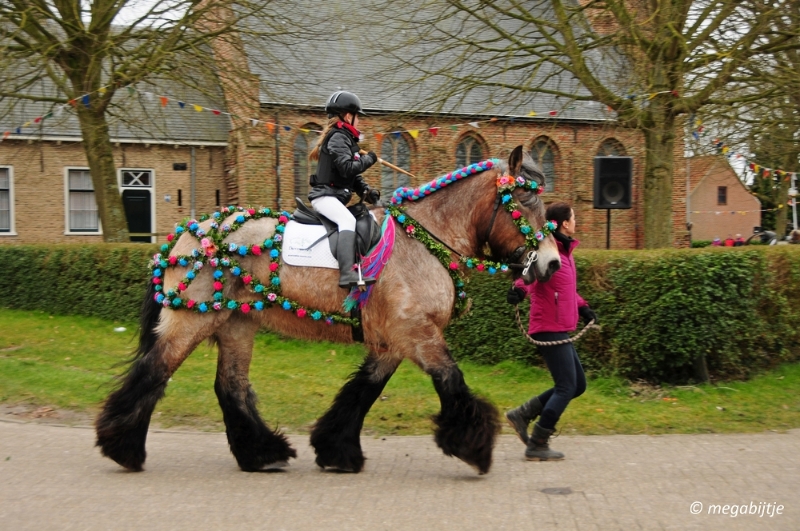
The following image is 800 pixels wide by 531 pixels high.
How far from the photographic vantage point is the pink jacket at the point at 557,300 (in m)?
6.08

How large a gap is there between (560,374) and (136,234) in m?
20.4

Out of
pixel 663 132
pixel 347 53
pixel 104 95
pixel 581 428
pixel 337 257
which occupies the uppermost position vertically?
pixel 347 53

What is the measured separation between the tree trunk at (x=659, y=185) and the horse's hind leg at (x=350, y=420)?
25.5ft

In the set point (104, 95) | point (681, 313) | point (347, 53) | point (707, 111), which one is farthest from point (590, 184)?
point (681, 313)

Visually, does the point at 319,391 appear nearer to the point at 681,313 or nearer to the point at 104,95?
the point at 681,313

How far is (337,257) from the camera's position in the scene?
5617 mm

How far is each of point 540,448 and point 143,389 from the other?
3.13 metres

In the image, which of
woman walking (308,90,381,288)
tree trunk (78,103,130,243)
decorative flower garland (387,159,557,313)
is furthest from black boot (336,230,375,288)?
tree trunk (78,103,130,243)

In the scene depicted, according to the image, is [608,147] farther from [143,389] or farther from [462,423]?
[143,389]

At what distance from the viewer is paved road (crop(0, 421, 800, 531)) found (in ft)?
15.4

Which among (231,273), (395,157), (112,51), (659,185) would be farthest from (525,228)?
(395,157)

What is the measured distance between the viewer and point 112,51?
45.0 ft

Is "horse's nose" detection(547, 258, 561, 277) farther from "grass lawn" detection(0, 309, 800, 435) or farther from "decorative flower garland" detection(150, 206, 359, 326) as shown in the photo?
"decorative flower garland" detection(150, 206, 359, 326)

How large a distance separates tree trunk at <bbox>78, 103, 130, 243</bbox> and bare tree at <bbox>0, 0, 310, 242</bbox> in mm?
18
